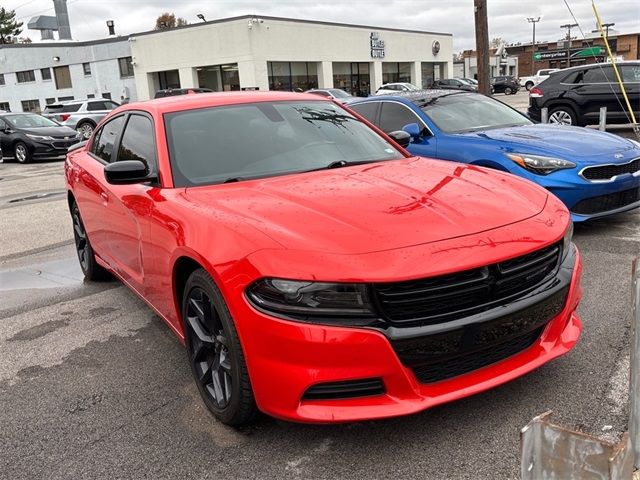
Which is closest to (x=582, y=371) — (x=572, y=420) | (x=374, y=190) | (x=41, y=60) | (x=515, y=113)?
(x=572, y=420)

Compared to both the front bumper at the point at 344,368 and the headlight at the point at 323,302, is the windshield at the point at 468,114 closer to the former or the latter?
the front bumper at the point at 344,368

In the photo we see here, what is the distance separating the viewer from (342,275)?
228cm

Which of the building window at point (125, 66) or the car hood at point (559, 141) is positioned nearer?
the car hood at point (559, 141)

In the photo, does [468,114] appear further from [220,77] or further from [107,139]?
[220,77]

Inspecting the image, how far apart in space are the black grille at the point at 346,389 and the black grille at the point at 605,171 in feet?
13.1

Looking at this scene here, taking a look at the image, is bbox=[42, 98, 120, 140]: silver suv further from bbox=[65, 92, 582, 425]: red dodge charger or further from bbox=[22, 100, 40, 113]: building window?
bbox=[22, 100, 40, 113]: building window

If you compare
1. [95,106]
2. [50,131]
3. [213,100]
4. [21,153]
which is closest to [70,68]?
[95,106]

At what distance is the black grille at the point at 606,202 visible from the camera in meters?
5.52

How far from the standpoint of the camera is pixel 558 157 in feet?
18.3

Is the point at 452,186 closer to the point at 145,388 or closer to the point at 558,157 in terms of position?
the point at 145,388

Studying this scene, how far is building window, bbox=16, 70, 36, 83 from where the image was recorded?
47956mm

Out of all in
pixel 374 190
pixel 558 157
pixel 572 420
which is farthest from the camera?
pixel 558 157

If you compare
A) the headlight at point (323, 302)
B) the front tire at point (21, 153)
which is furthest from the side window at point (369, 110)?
the front tire at point (21, 153)

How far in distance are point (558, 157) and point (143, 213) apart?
3.97 meters
